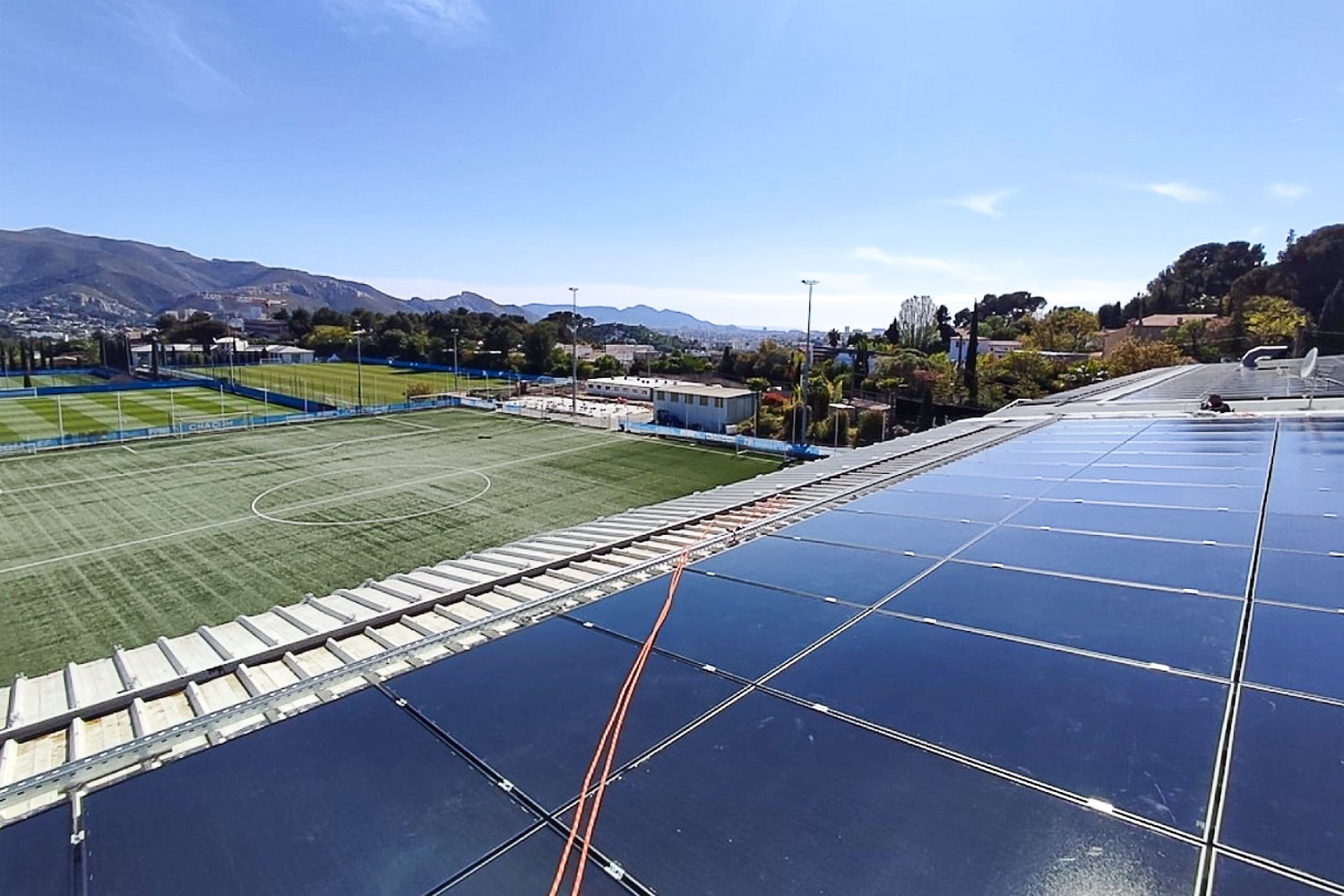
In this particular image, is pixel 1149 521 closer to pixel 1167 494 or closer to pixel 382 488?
pixel 1167 494

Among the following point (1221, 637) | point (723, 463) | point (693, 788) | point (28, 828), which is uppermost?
point (1221, 637)

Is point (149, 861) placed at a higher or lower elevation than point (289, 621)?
higher

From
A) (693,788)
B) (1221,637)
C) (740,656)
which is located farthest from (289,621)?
(1221,637)

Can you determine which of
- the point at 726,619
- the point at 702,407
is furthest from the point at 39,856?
the point at 702,407

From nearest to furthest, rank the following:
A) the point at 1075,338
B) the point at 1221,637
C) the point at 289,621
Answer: the point at 1221,637 → the point at 289,621 → the point at 1075,338

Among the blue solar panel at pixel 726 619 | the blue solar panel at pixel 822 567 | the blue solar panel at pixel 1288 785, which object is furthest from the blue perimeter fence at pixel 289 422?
the blue solar panel at pixel 1288 785

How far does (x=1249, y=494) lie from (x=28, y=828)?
9648 mm

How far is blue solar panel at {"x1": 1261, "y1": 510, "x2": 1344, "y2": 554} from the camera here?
4969 millimetres

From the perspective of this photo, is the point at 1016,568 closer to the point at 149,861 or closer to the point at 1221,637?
the point at 1221,637

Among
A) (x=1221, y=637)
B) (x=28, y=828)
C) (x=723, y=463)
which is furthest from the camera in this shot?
(x=723, y=463)

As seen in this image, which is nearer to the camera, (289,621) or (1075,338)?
(289,621)

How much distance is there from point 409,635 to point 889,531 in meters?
4.37

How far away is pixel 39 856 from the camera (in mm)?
2207

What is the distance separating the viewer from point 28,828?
2.37 m
